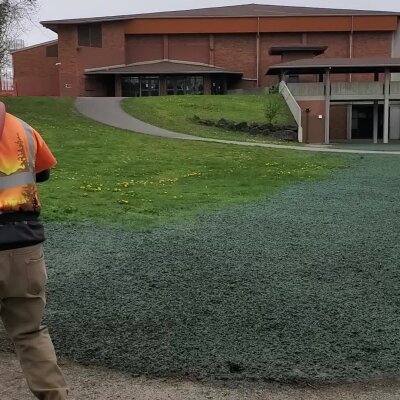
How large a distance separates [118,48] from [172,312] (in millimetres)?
61217

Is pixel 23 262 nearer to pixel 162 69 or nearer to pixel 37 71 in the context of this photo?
pixel 162 69

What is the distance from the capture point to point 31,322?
305 cm

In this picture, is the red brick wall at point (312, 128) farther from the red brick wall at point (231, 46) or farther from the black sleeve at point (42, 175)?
the black sleeve at point (42, 175)

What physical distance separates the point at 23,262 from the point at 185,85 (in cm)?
5888

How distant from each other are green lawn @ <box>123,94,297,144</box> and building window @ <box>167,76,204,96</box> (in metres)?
16.1

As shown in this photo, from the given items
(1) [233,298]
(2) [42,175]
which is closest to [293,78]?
(1) [233,298]

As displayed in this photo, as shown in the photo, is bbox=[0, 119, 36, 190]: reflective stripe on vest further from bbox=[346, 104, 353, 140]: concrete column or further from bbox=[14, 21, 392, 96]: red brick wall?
bbox=[14, 21, 392, 96]: red brick wall

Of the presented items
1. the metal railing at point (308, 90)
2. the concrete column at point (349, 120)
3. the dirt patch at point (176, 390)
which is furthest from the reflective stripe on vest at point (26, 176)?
the concrete column at point (349, 120)

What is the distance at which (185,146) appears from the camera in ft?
72.4

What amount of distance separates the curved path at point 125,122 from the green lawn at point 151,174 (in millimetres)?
2588

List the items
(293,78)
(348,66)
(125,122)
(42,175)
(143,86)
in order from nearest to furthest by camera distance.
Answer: (42,175)
(125,122)
(348,66)
(293,78)
(143,86)

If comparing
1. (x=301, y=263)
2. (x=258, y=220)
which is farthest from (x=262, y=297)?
(x=258, y=220)

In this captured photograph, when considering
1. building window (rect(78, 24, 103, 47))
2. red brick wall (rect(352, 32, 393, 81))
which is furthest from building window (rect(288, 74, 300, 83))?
building window (rect(78, 24, 103, 47))

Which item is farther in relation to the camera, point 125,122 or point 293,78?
point 293,78
